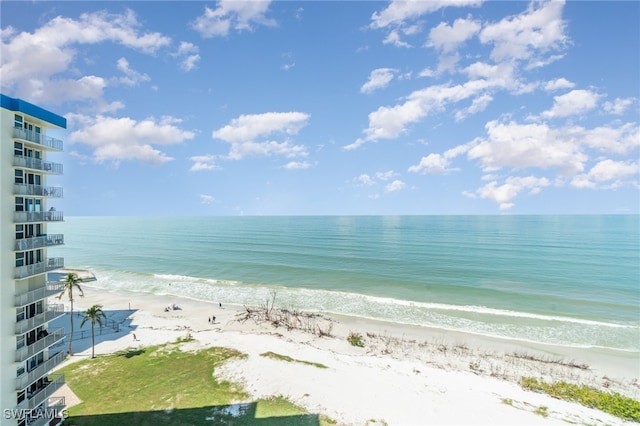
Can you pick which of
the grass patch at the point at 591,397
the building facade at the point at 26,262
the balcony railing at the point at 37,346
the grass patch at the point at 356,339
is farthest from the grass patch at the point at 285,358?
the grass patch at the point at 591,397

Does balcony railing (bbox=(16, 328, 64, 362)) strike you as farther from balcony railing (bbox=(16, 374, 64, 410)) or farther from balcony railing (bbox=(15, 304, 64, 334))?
balcony railing (bbox=(16, 374, 64, 410))

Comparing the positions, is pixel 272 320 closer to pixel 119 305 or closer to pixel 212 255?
pixel 119 305

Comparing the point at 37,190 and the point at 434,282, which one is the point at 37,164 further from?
the point at 434,282

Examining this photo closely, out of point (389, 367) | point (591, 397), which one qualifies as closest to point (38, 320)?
point (389, 367)

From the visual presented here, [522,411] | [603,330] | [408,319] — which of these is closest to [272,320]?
[408,319]

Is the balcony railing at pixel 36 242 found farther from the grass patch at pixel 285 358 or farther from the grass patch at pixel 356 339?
the grass patch at pixel 356 339
